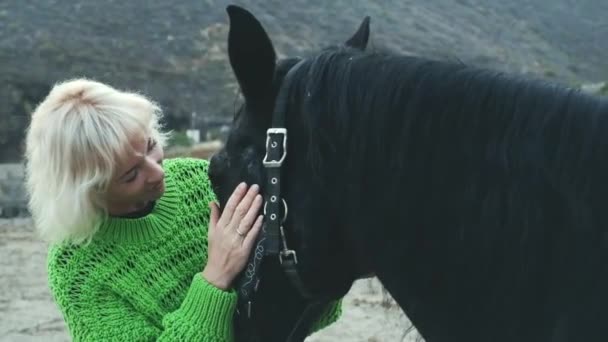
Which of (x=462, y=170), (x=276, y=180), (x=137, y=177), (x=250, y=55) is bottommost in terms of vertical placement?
(x=137, y=177)

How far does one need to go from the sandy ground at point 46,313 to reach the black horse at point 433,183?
246cm

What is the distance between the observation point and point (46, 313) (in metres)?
5.67

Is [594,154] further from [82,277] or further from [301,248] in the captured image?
[82,277]

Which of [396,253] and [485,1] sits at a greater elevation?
[396,253]

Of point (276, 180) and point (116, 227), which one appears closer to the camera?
point (276, 180)

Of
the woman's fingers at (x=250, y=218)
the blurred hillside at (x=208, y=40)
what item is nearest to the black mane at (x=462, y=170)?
the woman's fingers at (x=250, y=218)

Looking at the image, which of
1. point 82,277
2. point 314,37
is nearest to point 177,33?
point 314,37

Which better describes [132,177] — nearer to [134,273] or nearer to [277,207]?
[134,273]

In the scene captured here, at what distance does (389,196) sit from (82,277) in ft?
3.32

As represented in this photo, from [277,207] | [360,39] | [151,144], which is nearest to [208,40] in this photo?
[151,144]

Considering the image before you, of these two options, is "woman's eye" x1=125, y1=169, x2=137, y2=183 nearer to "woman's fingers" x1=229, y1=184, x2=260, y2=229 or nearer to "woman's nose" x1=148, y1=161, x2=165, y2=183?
"woman's nose" x1=148, y1=161, x2=165, y2=183

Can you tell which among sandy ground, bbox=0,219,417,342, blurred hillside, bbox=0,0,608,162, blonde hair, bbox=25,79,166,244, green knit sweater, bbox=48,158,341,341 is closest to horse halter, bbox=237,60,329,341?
green knit sweater, bbox=48,158,341,341

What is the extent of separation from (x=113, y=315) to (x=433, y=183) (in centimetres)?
106

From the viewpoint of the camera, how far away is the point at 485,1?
101 ft
